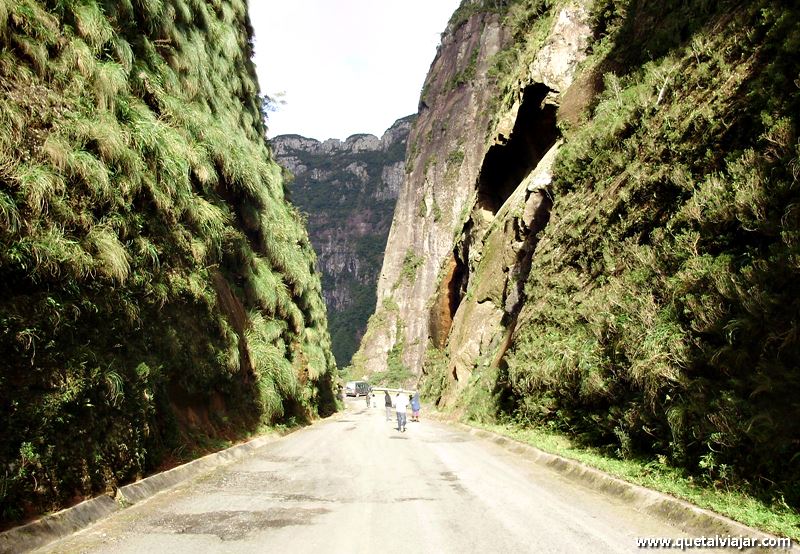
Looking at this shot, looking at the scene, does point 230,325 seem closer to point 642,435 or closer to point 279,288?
point 279,288

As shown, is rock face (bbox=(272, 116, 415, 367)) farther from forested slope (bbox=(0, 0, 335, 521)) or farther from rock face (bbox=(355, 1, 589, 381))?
forested slope (bbox=(0, 0, 335, 521))

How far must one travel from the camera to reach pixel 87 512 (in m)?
5.12

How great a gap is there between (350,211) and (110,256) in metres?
157

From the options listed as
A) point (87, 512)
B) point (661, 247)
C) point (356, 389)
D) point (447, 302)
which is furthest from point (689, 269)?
point (356, 389)

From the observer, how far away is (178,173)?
9.03m

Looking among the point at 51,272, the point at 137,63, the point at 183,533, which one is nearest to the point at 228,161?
the point at 137,63

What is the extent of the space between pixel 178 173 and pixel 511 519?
25.5ft

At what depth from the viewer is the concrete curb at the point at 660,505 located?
460 centimetres

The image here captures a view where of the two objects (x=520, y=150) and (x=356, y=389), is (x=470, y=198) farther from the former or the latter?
(x=356, y=389)

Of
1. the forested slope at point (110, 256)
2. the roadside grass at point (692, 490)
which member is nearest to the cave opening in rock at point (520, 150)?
the forested slope at point (110, 256)

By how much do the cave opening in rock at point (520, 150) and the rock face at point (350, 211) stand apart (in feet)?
324

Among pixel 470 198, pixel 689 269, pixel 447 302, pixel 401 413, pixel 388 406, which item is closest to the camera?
pixel 689 269

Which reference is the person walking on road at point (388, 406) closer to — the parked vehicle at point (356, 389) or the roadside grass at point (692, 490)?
the roadside grass at point (692, 490)

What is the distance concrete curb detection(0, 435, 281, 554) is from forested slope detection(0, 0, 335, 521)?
0.19 metres
